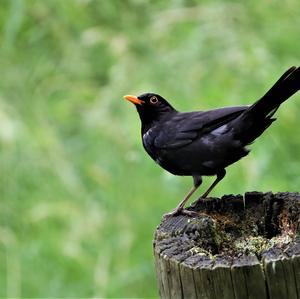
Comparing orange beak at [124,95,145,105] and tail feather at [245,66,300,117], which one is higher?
orange beak at [124,95,145,105]

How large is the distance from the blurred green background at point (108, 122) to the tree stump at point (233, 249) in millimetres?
1732

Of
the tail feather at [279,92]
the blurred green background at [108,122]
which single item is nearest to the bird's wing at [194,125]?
the tail feather at [279,92]

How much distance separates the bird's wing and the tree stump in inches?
19.0

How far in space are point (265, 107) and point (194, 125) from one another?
430 mm

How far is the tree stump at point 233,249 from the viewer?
8.57ft

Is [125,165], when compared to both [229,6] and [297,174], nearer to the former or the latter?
[229,6]

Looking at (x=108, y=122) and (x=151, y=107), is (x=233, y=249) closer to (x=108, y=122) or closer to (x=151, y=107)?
(x=151, y=107)

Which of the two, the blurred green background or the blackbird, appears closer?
the blackbird

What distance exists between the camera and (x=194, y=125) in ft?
13.1

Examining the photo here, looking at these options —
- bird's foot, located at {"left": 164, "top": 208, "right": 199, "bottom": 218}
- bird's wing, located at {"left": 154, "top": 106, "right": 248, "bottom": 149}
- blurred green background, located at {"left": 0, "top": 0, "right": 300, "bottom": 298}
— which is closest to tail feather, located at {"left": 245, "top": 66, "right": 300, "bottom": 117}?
bird's wing, located at {"left": 154, "top": 106, "right": 248, "bottom": 149}

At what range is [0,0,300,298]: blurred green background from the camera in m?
6.05

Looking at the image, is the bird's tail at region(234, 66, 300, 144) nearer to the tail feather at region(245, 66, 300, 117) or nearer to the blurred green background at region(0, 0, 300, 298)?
the tail feather at region(245, 66, 300, 117)

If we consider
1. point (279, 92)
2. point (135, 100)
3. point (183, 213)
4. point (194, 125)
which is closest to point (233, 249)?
point (183, 213)

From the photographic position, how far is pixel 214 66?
6719 mm
